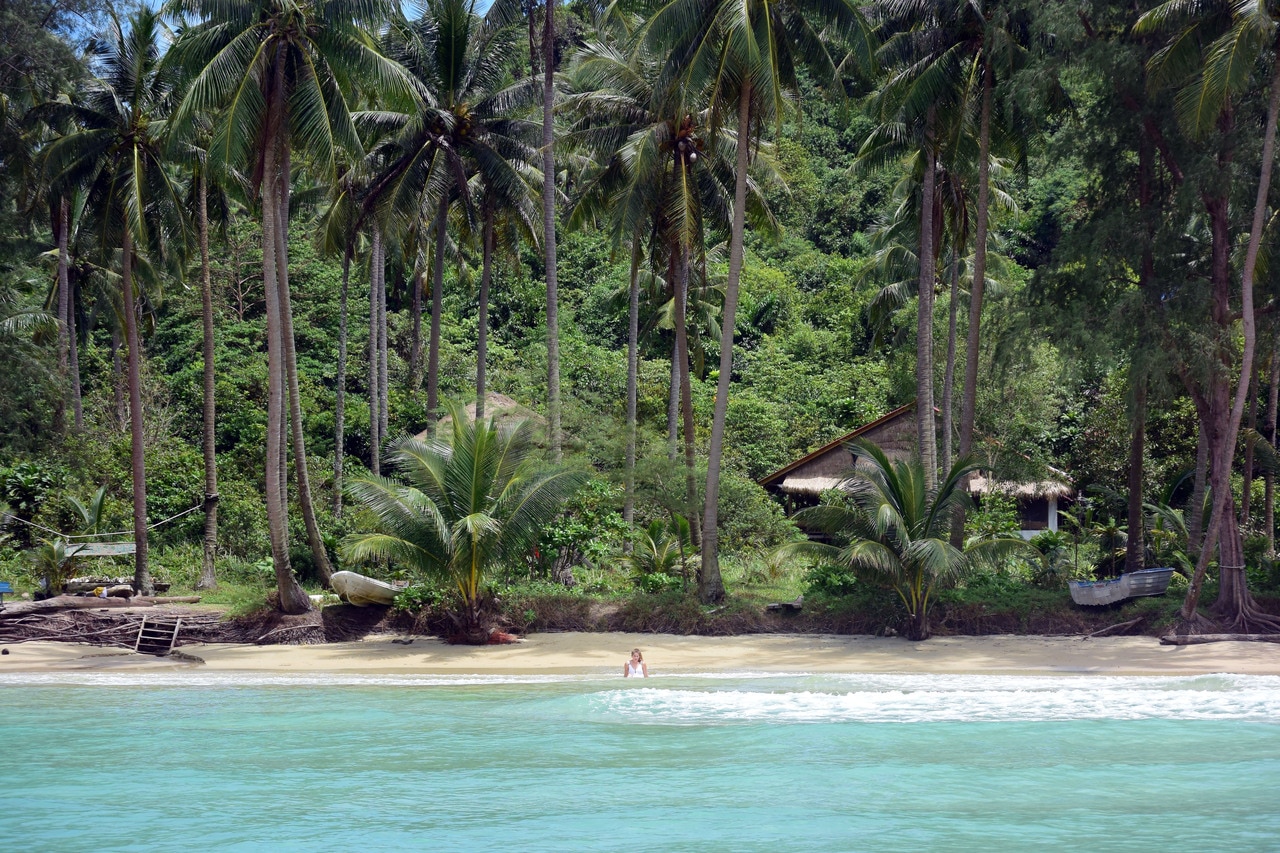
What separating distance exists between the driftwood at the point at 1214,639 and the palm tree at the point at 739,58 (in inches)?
294

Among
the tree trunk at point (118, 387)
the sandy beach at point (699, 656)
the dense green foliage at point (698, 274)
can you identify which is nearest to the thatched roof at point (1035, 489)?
the dense green foliage at point (698, 274)

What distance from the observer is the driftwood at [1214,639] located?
1880 cm

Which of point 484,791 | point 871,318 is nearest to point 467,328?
point 871,318

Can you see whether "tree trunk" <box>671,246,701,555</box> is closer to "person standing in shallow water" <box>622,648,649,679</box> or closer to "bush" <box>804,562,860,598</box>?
"bush" <box>804,562,860,598</box>

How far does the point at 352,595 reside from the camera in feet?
67.7

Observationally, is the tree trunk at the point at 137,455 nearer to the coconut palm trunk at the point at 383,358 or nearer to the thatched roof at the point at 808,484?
the coconut palm trunk at the point at 383,358

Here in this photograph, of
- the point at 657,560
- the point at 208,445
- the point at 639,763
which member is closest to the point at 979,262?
the point at 657,560

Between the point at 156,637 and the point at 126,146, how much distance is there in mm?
9848

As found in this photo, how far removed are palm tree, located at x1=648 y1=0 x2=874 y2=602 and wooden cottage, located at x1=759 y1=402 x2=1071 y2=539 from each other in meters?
9.91

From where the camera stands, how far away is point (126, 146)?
76.7ft

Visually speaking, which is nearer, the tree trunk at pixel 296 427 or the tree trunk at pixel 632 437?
the tree trunk at pixel 296 427

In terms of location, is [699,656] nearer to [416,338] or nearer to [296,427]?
[296,427]

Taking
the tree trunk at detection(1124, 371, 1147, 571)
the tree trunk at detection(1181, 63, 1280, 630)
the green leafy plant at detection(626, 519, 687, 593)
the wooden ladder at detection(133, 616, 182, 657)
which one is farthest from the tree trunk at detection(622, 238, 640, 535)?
the tree trunk at detection(1181, 63, 1280, 630)

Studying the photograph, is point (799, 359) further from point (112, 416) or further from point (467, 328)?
point (112, 416)
